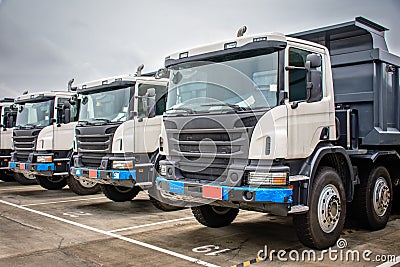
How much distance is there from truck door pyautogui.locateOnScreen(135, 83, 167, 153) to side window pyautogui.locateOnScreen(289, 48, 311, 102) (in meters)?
3.47

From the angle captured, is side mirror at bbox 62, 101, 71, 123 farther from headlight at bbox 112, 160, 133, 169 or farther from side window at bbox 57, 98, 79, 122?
headlight at bbox 112, 160, 133, 169

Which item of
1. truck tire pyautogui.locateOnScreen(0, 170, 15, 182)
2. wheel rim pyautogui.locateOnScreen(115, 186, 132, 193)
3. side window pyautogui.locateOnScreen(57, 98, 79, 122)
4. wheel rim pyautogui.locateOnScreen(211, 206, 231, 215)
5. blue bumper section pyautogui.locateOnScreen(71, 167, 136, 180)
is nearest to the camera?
wheel rim pyautogui.locateOnScreen(211, 206, 231, 215)

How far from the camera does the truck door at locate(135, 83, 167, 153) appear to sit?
8.45 meters

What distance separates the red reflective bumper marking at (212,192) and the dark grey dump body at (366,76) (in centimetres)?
272

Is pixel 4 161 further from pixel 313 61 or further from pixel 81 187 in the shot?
pixel 313 61

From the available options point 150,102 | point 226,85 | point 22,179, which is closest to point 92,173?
point 150,102

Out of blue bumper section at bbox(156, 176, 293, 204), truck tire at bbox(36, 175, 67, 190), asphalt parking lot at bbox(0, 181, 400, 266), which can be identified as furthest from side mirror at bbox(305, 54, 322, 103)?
truck tire at bbox(36, 175, 67, 190)

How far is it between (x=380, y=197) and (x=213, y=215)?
8.87 ft

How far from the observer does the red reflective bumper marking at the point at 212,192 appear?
5.28 meters

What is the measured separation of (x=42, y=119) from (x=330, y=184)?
7.92 m

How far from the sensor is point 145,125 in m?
8.49

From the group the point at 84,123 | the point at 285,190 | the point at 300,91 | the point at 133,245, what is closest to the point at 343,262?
the point at 285,190

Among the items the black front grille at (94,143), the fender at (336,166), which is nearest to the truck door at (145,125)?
the black front grille at (94,143)

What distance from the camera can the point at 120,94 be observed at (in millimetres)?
8539
